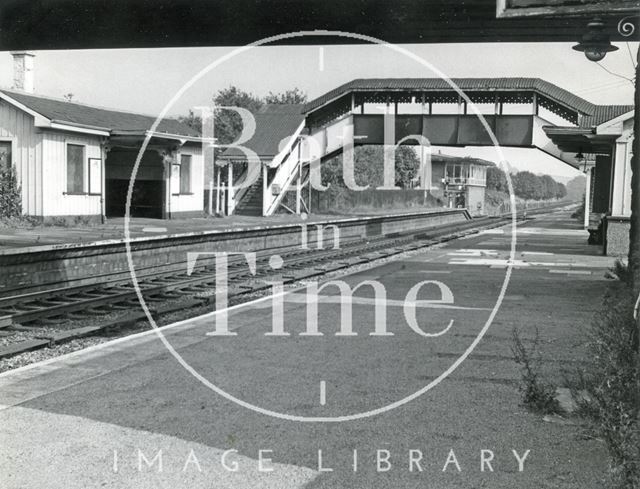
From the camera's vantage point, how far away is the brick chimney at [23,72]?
27.8 meters

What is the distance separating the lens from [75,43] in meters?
11.5

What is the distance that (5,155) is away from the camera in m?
23.4

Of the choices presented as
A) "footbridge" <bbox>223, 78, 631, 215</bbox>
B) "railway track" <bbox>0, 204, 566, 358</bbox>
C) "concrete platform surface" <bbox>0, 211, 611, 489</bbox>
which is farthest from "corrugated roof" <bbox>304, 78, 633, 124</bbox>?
"concrete platform surface" <bbox>0, 211, 611, 489</bbox>

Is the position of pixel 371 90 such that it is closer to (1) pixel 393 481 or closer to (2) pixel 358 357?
(2) pixel 358 357

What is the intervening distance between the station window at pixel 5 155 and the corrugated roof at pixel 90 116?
1447 millimetres

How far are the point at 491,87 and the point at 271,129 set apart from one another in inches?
489

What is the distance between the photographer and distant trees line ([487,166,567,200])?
11288 cm

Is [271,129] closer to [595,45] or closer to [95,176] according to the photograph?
[95,176]

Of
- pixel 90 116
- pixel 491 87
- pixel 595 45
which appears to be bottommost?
pixel 595 45

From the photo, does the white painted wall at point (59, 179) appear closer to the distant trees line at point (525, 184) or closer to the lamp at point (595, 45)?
the lamp at point (595, 45)

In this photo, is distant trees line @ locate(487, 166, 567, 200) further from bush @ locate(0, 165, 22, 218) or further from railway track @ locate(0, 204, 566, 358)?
railway track @ locate(0, 204, 566, 358)

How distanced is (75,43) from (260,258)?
319 inches

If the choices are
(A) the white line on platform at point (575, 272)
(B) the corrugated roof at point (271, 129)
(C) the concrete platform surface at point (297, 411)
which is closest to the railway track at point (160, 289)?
(C) the concrete platform surface at point (297, 411)

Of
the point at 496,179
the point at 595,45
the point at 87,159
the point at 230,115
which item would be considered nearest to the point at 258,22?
the point at 595,45
